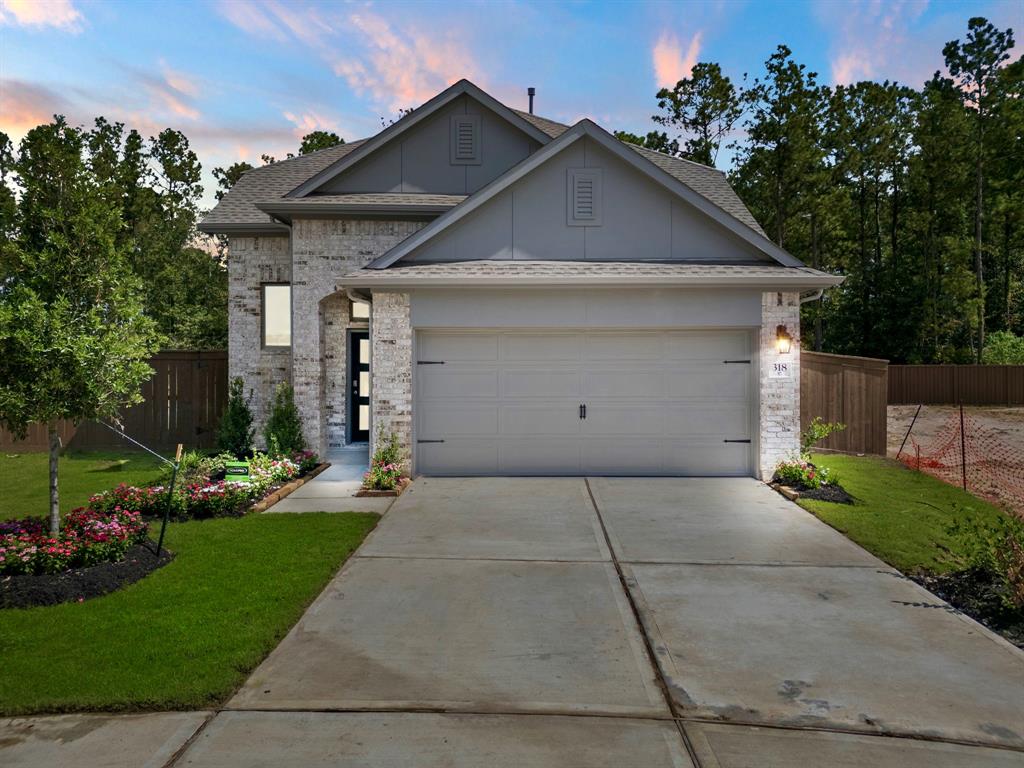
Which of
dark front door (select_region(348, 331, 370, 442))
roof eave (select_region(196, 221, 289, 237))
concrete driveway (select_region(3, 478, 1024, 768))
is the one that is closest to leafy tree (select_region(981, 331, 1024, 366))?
dark front door (select_region(348, 331, 370, 442))

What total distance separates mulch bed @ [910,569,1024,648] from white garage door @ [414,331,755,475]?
483cm

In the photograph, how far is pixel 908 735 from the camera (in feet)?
12.2

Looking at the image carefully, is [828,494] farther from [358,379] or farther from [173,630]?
[358,379]

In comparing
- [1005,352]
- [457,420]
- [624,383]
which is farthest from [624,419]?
[1005,352]

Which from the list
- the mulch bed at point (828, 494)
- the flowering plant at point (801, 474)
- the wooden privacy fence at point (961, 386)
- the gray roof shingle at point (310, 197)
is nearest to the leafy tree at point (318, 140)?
the gray roof shingle at point (310, 197)

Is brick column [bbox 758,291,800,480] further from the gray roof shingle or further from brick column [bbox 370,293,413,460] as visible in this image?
brick column [bbox 370,293,413,460]

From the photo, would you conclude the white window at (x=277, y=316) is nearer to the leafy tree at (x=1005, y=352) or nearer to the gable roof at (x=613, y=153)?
the gable roof at (x=613, y=153)

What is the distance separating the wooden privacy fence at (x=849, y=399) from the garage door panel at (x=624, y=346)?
15.5 feet

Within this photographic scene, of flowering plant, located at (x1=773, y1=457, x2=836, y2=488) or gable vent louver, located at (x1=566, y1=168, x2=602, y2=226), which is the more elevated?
gable vent louver, located at (x1=566, y1=168, x2=602, y2=226)

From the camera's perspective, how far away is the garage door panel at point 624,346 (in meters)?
11.1

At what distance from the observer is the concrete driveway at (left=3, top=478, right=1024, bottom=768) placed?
140 inches

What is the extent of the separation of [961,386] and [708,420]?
2175cm

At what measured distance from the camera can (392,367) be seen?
1088cm

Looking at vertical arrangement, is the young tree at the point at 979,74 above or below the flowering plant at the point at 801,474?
above
